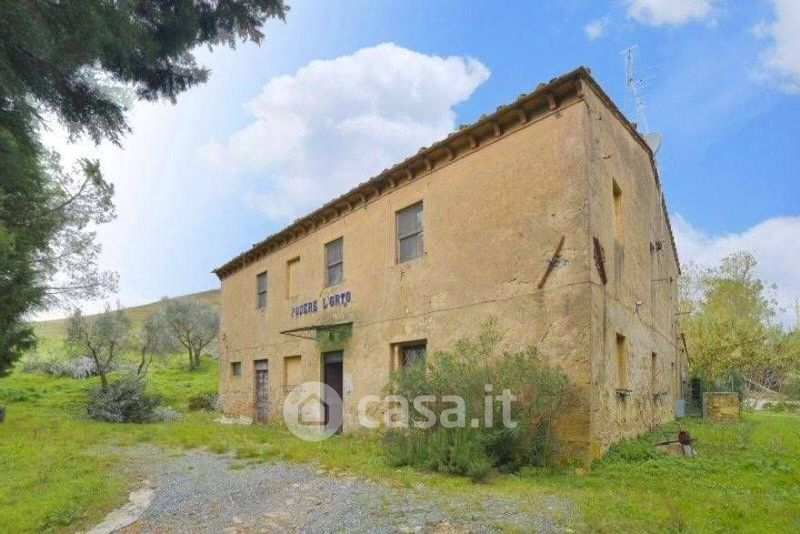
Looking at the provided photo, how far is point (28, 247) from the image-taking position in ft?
36.0

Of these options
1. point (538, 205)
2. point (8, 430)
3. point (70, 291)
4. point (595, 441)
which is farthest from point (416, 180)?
point (70, 291)

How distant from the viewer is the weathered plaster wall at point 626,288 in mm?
8312

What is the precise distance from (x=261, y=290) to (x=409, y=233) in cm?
828

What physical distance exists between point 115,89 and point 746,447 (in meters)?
11.5

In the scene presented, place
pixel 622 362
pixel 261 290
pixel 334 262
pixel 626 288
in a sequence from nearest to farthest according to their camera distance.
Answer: pixel 622 362 → pixel 626 288 → pixel 334 262 → pixel 261 290

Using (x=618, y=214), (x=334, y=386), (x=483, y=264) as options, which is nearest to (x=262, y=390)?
(x=334, y=386)

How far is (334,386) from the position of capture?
44.5ft

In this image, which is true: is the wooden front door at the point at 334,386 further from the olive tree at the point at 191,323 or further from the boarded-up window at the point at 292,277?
the olive tree at the point at 191,323

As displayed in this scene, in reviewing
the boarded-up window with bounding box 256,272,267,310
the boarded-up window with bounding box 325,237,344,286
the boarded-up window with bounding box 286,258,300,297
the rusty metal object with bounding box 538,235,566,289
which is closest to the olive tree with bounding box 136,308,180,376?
the boarded-up window with bounding box 256,272,267,310

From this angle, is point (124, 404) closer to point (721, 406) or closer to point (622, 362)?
point (622, 362)

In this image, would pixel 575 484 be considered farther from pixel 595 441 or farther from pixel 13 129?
pixel 13 129

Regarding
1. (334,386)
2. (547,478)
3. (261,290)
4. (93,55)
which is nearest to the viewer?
(93,55)

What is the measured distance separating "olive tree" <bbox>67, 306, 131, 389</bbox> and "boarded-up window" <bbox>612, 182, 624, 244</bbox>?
79.3 ft

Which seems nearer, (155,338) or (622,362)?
(622,362)
